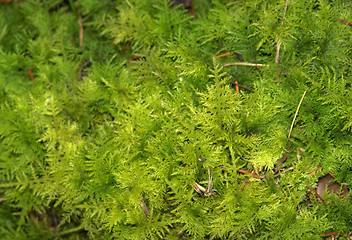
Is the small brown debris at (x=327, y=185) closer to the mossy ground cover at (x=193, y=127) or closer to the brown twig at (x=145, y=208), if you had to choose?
the mossy ground cover at (x=193, y=127)

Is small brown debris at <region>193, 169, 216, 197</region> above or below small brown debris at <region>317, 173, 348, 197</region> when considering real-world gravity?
above

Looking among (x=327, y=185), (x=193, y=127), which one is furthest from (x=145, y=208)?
(x=327, y=185)

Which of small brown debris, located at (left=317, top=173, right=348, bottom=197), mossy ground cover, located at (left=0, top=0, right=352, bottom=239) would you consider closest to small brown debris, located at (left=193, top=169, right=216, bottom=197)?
mossy ground cover, located at (left=0, top=0, right=352, bottom=239)

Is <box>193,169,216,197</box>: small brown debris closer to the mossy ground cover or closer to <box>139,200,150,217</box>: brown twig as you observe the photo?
the mossy ground cover

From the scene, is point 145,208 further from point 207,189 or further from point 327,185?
point 327,185

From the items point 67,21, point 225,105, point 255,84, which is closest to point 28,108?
point 67,21

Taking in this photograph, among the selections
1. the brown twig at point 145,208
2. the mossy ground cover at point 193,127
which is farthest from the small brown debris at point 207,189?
the brown twig at point 145,208

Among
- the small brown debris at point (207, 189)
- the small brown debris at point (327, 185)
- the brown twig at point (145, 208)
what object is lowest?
the small brown debris at point (327, 185)

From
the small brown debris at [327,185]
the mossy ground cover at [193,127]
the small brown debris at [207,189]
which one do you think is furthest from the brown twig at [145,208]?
the small brown debris at [327,185]

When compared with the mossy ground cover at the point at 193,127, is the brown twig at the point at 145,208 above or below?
below
